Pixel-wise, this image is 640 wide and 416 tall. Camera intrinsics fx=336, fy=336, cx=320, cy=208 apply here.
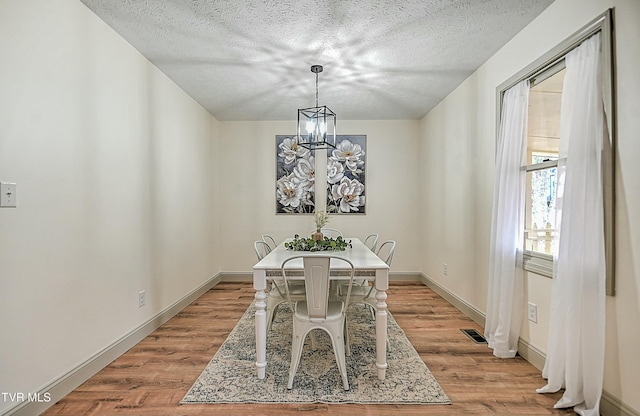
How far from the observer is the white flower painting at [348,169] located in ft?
17.0

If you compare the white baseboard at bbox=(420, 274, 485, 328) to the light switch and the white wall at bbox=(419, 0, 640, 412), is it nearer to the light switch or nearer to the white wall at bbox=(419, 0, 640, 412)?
the white wall at bbox=(419, 0, 640, 412)

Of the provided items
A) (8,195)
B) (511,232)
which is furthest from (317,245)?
(8,195)

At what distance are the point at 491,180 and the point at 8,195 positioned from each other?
341 centimetres

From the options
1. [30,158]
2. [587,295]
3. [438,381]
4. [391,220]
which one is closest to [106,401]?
[30,158]

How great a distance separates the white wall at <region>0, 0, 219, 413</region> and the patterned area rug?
85 centimetres

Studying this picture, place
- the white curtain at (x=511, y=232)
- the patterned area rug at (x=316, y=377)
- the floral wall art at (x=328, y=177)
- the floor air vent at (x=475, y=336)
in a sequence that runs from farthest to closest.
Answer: the floral wall art at (x=328, y=177), the floor air vent at (x=475, y=336), the white curtain at (x=511, y=232), the patterned area rug at (x=316, y=377)

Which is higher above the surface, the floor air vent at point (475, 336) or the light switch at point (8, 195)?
the light switch at point (8, 195)

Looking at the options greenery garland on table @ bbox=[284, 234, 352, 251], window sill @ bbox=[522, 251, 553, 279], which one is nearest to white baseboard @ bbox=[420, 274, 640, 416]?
window sill @ bbox=[522, 251, 553, 279]

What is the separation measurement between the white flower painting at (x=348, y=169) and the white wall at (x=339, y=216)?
0.11 m

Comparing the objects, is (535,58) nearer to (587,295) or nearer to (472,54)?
(472,54)

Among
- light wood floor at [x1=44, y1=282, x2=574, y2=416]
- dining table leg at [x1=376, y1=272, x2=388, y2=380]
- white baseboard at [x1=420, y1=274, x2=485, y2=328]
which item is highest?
dining table leg at [x1=376, y1=272, x2=388, y2=380]

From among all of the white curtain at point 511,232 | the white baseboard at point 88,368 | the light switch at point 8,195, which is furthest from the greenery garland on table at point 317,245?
the light switch at point 8,195

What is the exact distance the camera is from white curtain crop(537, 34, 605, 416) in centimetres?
181

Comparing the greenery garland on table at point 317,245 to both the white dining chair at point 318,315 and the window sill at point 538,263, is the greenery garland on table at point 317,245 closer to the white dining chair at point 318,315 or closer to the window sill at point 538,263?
the white dining chair at point 318,315
